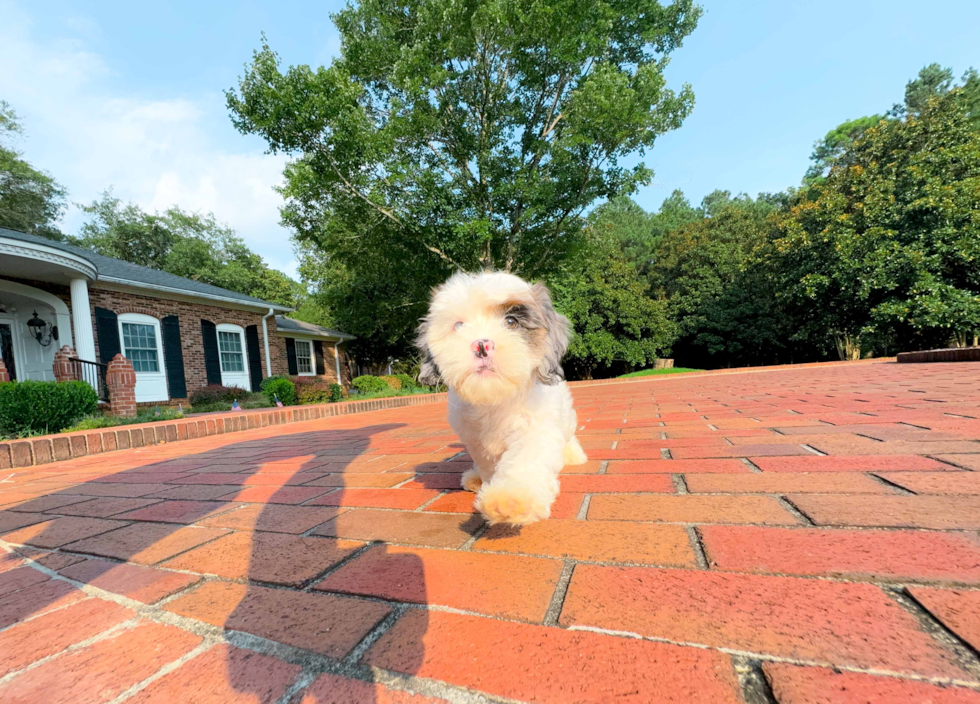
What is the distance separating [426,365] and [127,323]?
14.0 metres

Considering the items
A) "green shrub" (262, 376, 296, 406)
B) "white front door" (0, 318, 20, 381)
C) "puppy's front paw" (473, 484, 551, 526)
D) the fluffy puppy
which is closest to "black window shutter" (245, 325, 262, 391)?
"green shrub" (262, 376, 296, 406)

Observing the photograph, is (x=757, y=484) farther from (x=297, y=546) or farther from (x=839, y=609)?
(x=297, y=546)

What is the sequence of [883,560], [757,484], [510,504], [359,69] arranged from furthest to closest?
[359,69], [757,484], [510,504], [883,560]

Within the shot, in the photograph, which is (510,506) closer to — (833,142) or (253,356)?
(253,356)

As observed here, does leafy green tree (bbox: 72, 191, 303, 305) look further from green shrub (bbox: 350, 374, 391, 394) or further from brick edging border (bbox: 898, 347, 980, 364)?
brick edging border (bbox: 898, 347, 980, 364)

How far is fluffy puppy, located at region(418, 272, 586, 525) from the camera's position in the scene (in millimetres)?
1450

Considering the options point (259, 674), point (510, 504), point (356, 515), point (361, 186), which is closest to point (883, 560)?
point (510, 504)

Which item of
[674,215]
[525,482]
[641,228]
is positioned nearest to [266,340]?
[525,482]

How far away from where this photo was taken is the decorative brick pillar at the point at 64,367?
801 centimetres

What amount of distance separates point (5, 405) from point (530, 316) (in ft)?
23.1

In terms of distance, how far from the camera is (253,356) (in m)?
15.1

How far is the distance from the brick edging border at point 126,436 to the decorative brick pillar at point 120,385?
3.70 metres

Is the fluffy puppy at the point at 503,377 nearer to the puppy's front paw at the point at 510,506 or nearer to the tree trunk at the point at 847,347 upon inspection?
Result: the puppy's front paw at the point at 510,506

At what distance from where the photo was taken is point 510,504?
134 cm
